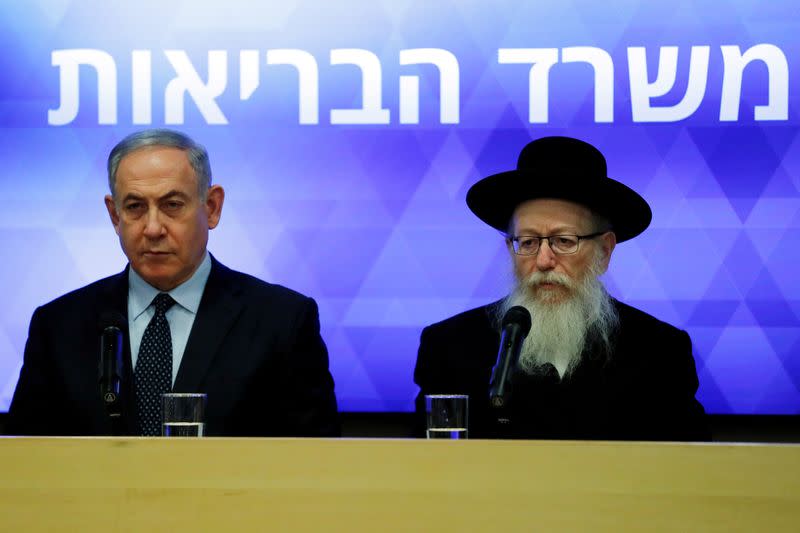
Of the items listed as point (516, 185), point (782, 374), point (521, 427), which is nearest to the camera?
point (521, 427)

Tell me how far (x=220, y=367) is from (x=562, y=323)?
3.59 ft

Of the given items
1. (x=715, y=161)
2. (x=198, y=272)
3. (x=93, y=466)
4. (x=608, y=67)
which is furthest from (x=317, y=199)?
(x=93, y=466)

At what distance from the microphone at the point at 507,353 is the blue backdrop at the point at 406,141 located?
1.69m

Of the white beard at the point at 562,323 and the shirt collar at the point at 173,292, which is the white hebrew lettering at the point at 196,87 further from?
the white beard at the point at 562,323

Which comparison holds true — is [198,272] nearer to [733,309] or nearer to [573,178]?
[573,178]

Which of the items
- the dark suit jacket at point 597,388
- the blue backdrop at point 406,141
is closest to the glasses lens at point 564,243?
the dark suit jacket at point 597,388

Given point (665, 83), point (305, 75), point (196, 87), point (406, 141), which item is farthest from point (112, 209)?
point (665, 83)

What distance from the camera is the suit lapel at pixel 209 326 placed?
3.06 m

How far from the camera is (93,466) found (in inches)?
64.0

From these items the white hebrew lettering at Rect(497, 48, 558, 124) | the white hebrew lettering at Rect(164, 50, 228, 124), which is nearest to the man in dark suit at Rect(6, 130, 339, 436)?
the white hebrew lettering at Rect(164, 50, 228, 124)

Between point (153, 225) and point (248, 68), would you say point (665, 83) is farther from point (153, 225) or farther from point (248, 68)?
point (153, 225)

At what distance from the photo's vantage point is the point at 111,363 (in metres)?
2.26

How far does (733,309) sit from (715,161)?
0.56 meters

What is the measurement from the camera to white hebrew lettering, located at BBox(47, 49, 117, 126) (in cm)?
416
